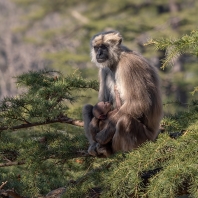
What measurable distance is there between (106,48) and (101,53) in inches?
4.2

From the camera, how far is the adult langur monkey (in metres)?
6.91

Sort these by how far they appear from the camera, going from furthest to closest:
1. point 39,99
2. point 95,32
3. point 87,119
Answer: point 95,32, point 87,119, point 39,99

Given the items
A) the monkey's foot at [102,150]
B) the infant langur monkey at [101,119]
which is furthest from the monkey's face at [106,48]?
the monkey's foot at [102,150]

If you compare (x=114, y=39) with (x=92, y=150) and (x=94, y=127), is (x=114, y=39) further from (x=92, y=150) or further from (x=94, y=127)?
(x=92, y=150)

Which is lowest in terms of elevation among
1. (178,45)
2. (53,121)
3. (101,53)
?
(53,121)

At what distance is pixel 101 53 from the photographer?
788 centimetres

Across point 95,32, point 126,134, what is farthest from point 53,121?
point 95,32

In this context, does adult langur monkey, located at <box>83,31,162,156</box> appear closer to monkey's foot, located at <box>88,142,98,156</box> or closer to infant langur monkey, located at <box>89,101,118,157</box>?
monkey's foot, located at <box>88,142,98,156</box>

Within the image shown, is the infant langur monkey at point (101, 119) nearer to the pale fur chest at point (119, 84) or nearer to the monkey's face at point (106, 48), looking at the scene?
the pale fur chest at point (119, 84)

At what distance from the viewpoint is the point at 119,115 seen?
7.05 meters

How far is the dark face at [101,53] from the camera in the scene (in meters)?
7.72

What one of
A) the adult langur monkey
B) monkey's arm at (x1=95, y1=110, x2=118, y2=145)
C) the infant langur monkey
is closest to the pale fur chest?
the adult langur monkey

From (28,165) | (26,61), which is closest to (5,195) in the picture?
(28,165)

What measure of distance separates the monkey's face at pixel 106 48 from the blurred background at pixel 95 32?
783 inches
